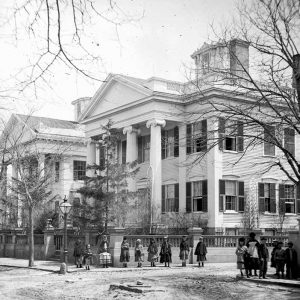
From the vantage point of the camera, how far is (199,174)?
37.4m

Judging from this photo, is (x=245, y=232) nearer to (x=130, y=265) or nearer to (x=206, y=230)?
(x=206, y=230)

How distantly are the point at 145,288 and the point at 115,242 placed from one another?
12376 mm

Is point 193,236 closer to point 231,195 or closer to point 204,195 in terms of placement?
point 204,195

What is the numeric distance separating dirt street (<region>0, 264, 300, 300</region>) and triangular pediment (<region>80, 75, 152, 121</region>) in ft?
58.3

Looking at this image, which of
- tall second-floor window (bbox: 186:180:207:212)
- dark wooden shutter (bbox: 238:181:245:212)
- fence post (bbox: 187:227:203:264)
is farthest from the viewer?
dark wooden shutter (bbox: 238:181:245:212)

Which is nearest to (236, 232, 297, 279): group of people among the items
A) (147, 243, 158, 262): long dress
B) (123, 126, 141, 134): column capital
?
(147, 243, 158, 262): long dress

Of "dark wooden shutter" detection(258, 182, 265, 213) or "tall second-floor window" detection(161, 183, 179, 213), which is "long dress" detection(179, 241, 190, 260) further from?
"dark wooden shutter" detection(258, 182, 265, 213)

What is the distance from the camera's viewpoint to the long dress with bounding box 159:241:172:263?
29297 millimetres

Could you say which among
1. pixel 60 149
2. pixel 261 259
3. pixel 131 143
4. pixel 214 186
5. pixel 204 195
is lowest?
pixel 261 259

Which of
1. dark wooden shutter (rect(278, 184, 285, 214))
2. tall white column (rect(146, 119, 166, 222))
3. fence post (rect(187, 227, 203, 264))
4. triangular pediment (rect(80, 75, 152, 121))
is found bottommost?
fence post (rect(187, 227, 203, 264))

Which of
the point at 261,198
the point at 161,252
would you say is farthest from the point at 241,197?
the point at 161,252

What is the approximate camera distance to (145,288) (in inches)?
683

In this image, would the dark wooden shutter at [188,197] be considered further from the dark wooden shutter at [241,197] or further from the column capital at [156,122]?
the column capital at [156,122]

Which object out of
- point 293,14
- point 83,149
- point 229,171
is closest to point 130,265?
point 229,171
